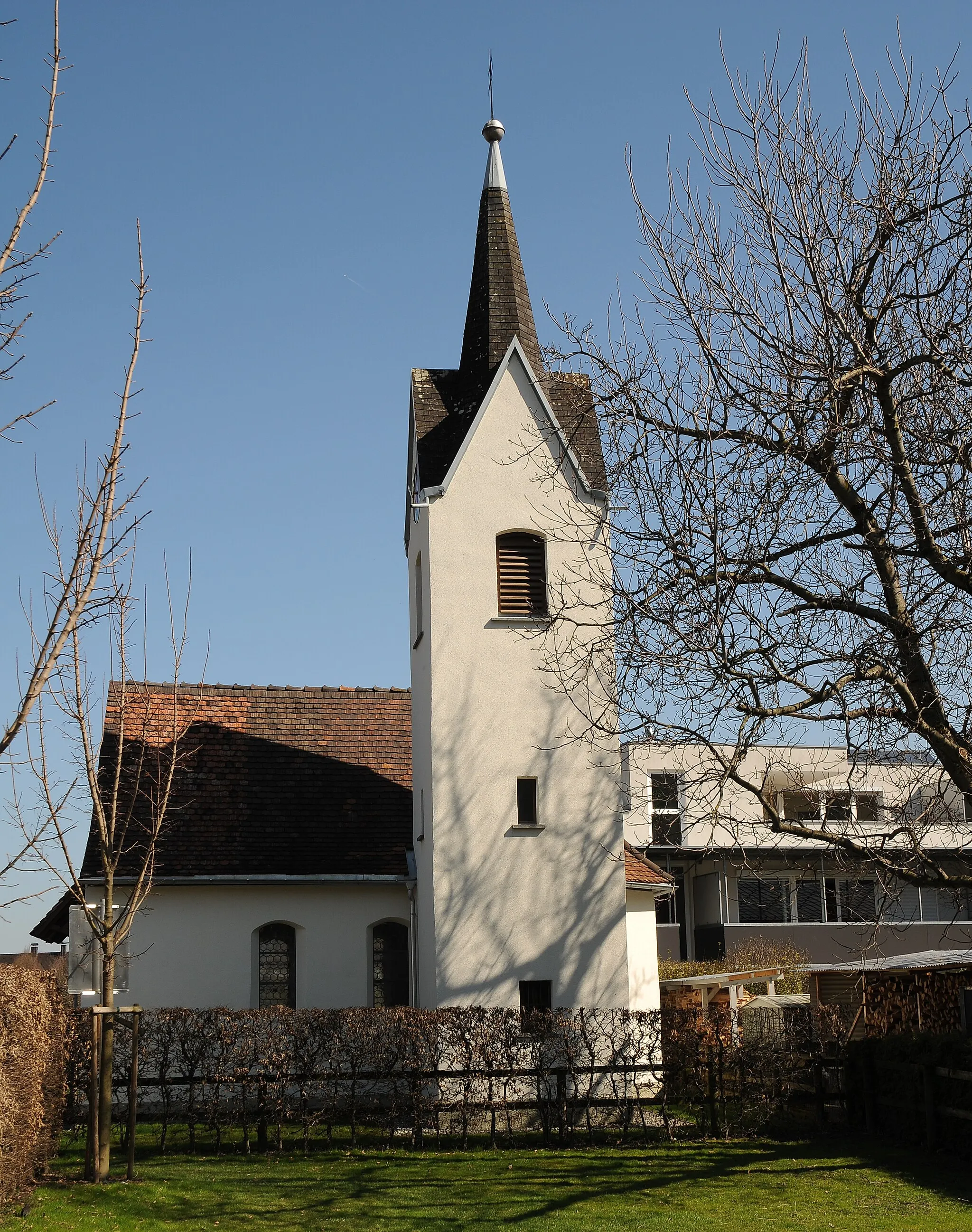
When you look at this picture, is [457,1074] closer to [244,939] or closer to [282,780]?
[244,939]

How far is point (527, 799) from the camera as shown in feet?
69.8

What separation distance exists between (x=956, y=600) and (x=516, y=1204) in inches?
335

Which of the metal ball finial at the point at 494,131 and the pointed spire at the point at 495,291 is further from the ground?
the metal ball finial at the point at 494,131

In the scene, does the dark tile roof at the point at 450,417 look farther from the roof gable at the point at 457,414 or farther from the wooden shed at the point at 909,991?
the wooden shed at the point at 909,991

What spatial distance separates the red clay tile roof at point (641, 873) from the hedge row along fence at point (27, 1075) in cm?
1291

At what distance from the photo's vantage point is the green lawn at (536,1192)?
1251 cm

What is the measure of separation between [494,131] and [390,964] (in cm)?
1768

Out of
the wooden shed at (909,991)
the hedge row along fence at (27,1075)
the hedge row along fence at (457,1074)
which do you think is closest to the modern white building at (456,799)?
the hedge row along fence at (457,1074)

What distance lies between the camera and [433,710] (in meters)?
21.1

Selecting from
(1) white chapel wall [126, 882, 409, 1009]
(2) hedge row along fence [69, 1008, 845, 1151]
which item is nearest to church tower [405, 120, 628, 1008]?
(2) hedge row along fence [69, 1008, 845, 1151]

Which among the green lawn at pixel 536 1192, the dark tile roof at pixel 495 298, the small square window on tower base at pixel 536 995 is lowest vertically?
the green lawn at pixel 536 1192

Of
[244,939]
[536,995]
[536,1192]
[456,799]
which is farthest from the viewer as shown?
[244,939]

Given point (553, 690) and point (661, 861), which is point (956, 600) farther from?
point (661, 861)

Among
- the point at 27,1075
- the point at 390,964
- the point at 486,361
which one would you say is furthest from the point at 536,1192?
the point at 486,361
